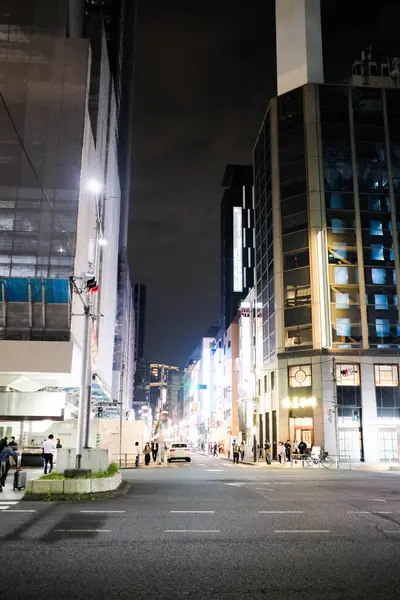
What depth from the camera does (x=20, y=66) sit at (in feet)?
118

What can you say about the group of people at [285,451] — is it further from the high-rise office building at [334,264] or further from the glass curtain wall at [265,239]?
the glass curtain wall at [265,239]

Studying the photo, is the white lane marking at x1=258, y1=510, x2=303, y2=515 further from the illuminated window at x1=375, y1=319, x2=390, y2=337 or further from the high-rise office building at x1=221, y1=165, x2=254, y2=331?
the high-rise office building at x1=221, y1=165, x2=254, y2=331

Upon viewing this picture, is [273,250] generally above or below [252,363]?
above

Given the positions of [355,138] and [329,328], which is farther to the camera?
[355,138]

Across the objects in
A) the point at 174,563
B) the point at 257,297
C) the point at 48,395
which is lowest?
the point at 174,563

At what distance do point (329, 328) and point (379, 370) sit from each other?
599cm

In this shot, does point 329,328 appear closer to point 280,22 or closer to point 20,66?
point 20,66

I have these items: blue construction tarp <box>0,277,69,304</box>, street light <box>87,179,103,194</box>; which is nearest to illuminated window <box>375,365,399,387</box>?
street light <box>87,179,103,194</box>

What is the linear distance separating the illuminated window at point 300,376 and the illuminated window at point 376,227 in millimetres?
14721

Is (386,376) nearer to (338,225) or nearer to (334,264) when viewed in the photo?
(334,264)

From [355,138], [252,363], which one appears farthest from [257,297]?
[355,138]

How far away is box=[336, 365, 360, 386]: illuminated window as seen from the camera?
4847cm

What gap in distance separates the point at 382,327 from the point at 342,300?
444 centimetres

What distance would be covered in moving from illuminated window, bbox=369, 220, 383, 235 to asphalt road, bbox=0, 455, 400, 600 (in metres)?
39.3
